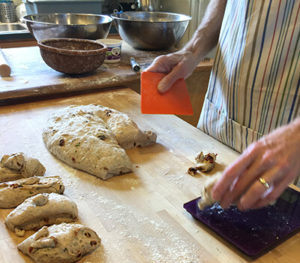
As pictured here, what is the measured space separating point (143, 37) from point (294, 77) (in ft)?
4.09

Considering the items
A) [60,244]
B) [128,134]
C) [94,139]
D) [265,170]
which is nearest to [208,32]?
[128,134]

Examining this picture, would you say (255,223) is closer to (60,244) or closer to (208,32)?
(60,244)

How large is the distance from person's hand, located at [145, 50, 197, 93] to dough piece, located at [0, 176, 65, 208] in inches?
21.4

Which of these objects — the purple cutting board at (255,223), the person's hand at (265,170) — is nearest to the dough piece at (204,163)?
the purple cutting board at (255,223)

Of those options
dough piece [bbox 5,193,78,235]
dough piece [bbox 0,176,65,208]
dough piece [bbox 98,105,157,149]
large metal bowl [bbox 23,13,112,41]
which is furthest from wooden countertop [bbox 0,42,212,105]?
dough piece [bbox 5,193,78,235]

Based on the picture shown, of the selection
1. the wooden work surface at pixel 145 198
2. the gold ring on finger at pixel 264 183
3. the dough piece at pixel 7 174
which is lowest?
the wooden work surface at pixel 145 198

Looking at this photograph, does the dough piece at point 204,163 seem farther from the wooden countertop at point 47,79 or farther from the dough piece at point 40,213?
the wooden countertop at point 47,79

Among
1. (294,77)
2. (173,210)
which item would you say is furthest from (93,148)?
(294,77)

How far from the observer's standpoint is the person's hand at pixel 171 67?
1228mm

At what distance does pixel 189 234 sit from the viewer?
2.70ft

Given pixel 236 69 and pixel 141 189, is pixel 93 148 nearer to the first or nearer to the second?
pixel 141 189

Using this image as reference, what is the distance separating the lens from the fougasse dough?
103 cm

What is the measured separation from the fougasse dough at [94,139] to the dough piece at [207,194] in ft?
1.07

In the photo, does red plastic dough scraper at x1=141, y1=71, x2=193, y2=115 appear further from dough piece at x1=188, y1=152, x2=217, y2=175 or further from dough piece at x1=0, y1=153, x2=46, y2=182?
dough piece at x1=0, y1=153, x2=46, y2=182
